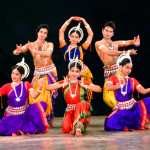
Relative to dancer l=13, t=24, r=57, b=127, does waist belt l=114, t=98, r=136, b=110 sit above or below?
below

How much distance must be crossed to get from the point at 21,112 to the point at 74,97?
0.64 metres

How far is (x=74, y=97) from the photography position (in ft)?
12.3

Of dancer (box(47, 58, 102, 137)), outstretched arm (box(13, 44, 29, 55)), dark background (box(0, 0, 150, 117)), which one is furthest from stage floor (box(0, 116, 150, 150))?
dark background (box(0, 0, 150, 117))

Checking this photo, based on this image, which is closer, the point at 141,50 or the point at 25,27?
the point at 25,27

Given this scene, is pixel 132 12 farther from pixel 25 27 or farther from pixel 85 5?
pixel 25 27

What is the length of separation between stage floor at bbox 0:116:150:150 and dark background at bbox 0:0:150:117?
178 centimetres

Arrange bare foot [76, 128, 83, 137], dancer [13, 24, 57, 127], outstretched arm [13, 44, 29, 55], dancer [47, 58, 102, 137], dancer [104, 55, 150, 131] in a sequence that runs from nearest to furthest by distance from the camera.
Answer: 1. bare foot [76, 128, 83, 137]
2. dancer [47, 58, 102, 137]
3. dancer [104, 55, 150, 131]
4. outstretched arm [13, 44, 29, 55]
5. dancer [13, 24, 57, 127]

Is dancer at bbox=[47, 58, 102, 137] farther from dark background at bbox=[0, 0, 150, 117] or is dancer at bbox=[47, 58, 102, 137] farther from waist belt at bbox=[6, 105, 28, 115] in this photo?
dark background at bbox=[0, 0, 150, 117]

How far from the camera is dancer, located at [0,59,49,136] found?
11.6ft

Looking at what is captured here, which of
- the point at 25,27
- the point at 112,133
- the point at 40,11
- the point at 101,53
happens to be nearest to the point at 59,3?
the point at 40,11

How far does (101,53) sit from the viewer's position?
434 centimetres

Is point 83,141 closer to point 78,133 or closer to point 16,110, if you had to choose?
point 78,133

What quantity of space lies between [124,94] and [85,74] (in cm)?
76

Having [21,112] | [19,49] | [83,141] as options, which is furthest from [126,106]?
[19,49]
